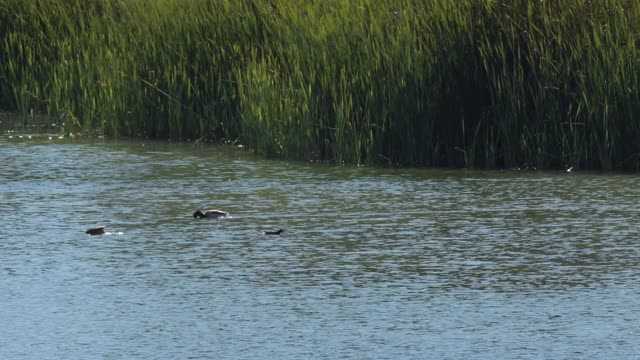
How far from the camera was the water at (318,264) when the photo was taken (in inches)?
194

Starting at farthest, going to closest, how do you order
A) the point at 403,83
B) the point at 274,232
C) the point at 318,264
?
the point at 403,83 < the point at 274,232 < the point at 318,264

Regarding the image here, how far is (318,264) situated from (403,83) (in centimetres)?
352

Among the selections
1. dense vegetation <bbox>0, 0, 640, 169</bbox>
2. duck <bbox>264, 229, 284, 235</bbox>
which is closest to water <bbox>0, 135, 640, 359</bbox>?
duck <bbox>264, 229, 284, 235</bbox>

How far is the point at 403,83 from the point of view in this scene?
9453 mm

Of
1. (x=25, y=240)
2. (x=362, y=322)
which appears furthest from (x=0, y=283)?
(x=362, y=322)

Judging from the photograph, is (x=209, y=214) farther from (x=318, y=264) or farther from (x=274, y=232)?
(x=318, y=264)

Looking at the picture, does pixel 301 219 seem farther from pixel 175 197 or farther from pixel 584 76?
pixel 584 76

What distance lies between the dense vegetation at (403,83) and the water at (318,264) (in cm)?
40

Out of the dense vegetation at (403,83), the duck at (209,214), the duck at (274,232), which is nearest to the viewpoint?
the duck at (274,232)

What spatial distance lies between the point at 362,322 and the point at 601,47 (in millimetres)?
4404

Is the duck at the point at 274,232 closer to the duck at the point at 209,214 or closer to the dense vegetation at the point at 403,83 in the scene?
the duck at the point at 209,214

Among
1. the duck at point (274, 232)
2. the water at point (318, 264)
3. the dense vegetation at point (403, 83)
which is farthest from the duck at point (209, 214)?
the dense vegetation at point (403, 83)

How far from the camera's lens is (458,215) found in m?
7.27

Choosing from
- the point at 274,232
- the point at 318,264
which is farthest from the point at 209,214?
the point at 318,264
